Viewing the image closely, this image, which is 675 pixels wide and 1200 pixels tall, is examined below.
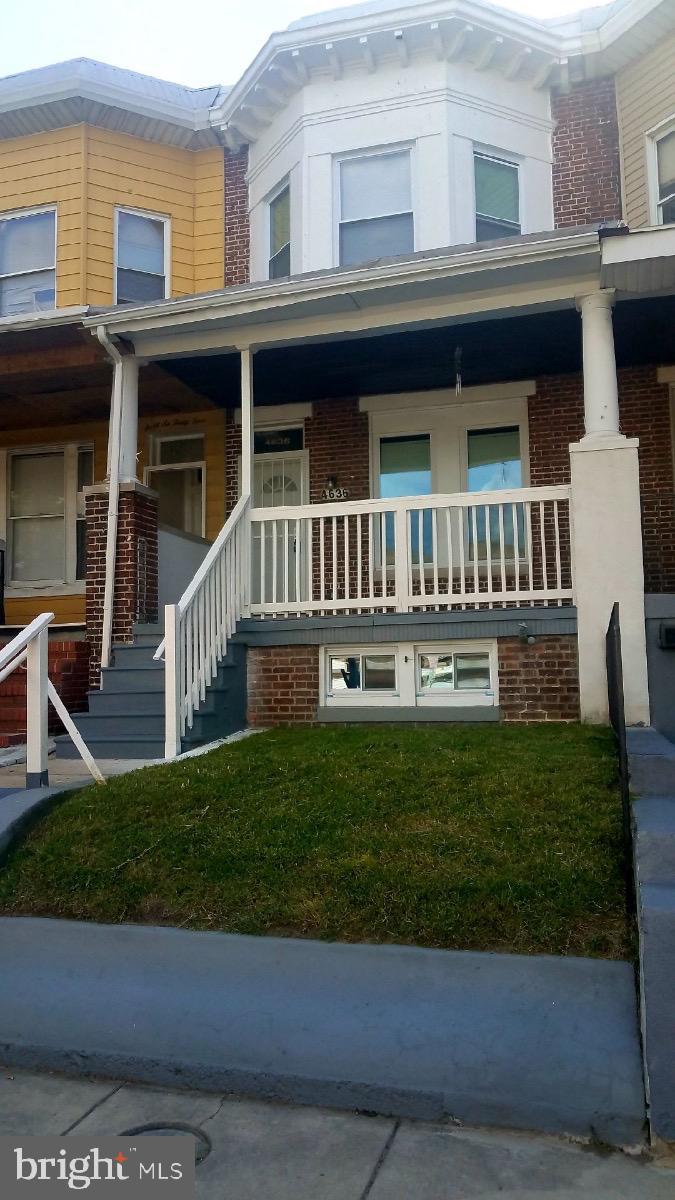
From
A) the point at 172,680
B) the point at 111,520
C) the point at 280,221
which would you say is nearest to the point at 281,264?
the point at 280,221

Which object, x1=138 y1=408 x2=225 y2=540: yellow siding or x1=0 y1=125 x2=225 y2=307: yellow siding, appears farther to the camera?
x1=0 y1=125 x2=225 y2=307: yellow siding

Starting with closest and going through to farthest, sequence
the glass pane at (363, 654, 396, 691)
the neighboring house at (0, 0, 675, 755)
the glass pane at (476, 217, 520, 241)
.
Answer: the neighboring house at (0, 0, 675, 755)
the glass pane at (363, 654, 396, 691)
the glass pane at (476, 217, 520, 241)

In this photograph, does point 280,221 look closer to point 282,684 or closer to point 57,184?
point 57,184

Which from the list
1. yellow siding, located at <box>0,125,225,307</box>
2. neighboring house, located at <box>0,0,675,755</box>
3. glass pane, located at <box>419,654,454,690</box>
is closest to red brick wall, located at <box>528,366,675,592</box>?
neighboring house, located at <box>0,0,675,755</box>

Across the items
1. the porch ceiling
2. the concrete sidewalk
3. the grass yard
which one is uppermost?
the porch ceiling

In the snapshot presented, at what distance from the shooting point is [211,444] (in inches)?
441

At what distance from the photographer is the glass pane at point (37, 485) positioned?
468 inches

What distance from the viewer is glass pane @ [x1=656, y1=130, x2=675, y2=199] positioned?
10539 mm

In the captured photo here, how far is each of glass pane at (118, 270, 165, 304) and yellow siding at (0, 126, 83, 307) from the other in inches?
22.9

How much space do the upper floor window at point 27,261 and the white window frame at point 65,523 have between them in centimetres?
175

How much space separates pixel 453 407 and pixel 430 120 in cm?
336

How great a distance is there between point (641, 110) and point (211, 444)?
641 cm

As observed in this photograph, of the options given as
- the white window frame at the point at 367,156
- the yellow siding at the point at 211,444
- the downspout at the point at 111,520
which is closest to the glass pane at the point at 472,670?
the downspout at the point at 111,520

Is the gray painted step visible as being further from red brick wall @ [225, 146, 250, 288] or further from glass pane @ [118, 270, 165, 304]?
glass pane @ [118, 270, 165, 304]
